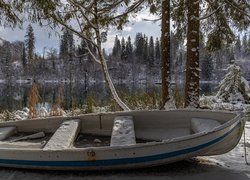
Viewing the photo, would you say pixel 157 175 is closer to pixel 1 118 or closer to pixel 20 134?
pixel 20 134

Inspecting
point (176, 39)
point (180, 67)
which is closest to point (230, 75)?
point (176, 39)

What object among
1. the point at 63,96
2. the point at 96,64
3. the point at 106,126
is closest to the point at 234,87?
the point at 63,96

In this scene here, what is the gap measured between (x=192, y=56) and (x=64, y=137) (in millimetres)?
3936

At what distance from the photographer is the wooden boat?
414 centimetres

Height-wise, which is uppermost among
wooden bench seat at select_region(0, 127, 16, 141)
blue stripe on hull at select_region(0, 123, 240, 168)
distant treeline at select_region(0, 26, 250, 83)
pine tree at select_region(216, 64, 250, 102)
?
distant treeline at select_region(0, 26, 250, 83)

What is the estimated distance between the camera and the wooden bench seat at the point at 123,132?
173 inches

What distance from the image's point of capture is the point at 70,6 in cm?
932

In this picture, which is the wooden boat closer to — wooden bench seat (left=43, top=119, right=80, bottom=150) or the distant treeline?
wooden bench seat (left=43, top=119, right=80, bottom=150)

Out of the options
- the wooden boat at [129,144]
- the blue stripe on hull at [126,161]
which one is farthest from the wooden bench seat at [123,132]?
the blue stripe on hull at [126,161]

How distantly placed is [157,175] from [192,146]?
0.54 meters

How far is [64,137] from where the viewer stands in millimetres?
4785

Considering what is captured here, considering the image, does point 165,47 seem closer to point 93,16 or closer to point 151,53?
point 93,16

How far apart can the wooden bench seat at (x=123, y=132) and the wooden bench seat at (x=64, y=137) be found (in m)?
0.57

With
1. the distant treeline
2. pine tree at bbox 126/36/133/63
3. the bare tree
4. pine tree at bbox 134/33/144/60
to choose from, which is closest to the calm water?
the bare tree
